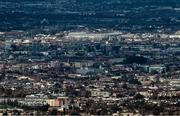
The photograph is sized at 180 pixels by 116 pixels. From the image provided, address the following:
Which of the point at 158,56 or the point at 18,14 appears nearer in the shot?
the point at 158,56

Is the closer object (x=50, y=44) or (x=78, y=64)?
(x=78, y=64)

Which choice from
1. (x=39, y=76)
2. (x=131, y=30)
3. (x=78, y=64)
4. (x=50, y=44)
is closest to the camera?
(x=39, y=76)

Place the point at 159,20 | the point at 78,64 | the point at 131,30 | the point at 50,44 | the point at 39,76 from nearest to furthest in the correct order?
the point at 39,76
the point at 78,64
the point at 50,44
the point at 131,30
the point at 159,20

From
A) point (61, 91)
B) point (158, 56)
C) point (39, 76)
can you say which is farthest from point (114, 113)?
point (158, 56)

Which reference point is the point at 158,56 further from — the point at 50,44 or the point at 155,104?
the point at 155,104

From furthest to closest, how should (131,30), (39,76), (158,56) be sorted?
(131,30), (158,56), (39,76)

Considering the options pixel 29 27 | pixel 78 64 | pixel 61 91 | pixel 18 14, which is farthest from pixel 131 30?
pixel 61 91

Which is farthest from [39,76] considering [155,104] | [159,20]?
[159,20]

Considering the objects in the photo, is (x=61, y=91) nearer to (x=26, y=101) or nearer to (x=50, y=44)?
(x=26, y=101)

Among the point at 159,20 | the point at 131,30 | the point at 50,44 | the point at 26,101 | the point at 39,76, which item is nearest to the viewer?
the point at 26,101
